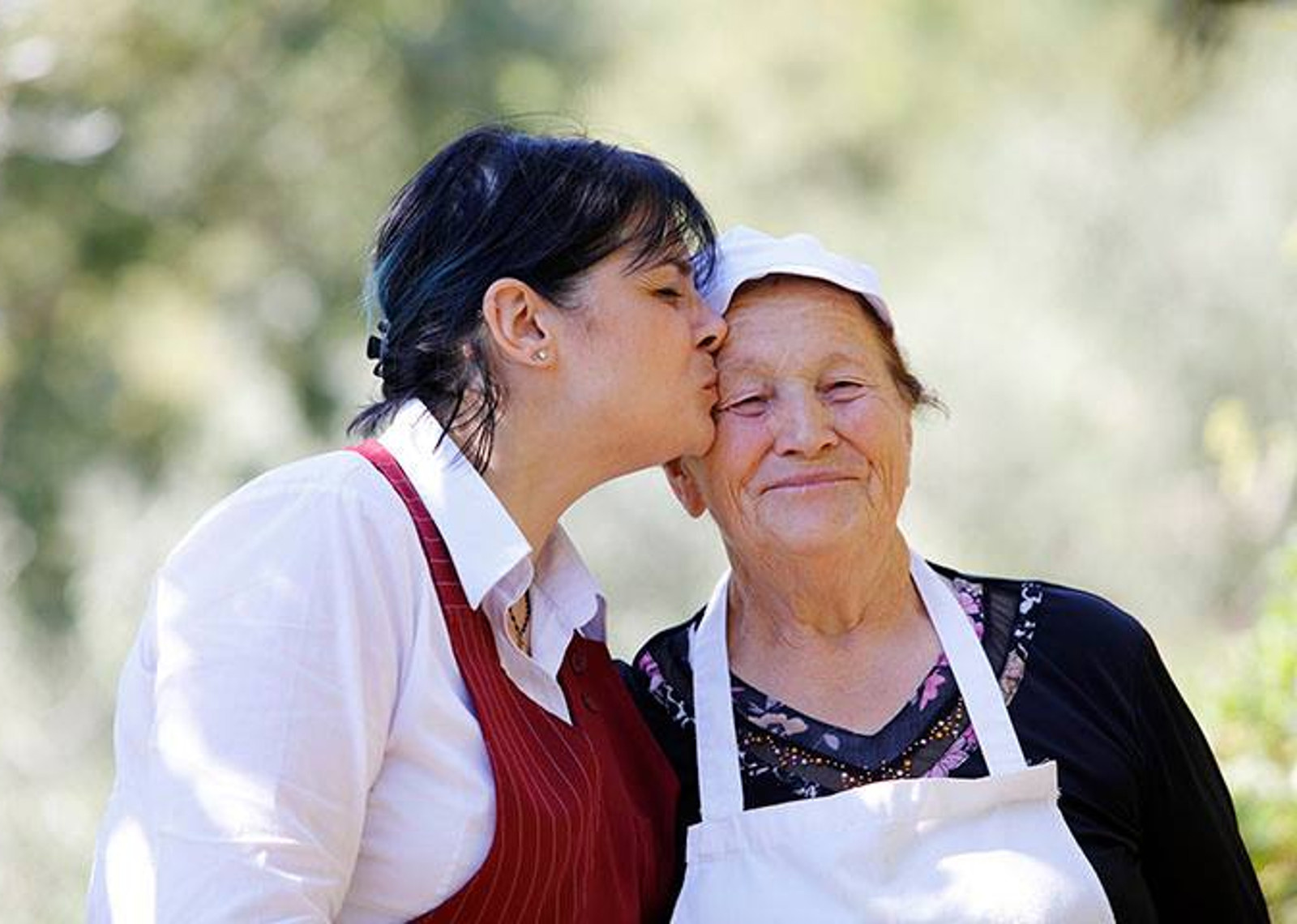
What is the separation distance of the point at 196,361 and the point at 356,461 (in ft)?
37.5

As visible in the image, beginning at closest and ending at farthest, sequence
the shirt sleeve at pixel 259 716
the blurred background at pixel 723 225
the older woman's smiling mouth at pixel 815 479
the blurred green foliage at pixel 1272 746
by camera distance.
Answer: the shirt sleeve at pixel 259 716 < the older woman's smiling mouth at pixel 815 479 < the blurred green foliage at pixel 1272 746 < the blurred background at pixel 723 225

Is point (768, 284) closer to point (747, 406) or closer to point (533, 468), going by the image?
point (747, 406)

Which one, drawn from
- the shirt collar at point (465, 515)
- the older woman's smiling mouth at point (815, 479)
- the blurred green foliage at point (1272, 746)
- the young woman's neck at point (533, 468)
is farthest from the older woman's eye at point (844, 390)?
the blurred green foliage at point (1272, 746)

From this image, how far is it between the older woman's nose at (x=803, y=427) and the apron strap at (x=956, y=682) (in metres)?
0.24

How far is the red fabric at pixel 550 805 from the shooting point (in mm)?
A: 2043

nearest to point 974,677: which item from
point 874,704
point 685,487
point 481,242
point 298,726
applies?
point 874,704

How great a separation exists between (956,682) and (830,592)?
204 millimetres

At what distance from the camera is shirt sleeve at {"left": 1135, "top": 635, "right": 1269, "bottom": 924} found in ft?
8.12

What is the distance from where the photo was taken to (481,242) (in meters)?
2.26

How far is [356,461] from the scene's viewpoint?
6.92ft

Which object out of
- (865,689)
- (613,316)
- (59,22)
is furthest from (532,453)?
(59,22)

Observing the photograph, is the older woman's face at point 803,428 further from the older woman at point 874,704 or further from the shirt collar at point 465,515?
the shirt collar at point 465,515

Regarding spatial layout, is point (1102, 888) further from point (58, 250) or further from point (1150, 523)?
point (58, 250)

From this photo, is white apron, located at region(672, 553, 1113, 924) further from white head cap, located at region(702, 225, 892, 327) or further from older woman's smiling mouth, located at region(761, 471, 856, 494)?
white head cap, located at region(702, 225, 892, 327)
